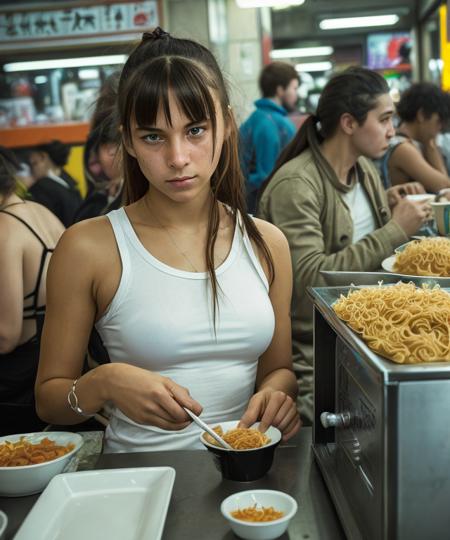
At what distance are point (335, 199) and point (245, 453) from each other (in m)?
1.64

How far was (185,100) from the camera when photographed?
147 centimetres

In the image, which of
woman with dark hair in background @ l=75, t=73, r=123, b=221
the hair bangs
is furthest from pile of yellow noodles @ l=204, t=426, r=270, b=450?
woman with dark hair in background @ l=75, t=73, r=123, b=221

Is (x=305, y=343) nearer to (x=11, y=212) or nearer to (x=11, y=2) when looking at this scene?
(x=11, y=212)

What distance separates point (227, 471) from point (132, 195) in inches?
33.8

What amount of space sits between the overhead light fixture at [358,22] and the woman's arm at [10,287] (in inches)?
424

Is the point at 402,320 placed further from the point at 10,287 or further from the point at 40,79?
the point at 40,79

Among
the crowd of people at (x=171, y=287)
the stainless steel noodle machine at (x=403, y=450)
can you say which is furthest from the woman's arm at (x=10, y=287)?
the stainless steel noodle machine at (x=403, y=450)

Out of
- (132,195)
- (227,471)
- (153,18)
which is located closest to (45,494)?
(227,471)

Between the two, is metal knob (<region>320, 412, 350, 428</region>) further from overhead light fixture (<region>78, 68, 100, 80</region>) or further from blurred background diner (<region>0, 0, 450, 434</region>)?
overhead light fixture (<region>78, 68, 100, 80</region>)

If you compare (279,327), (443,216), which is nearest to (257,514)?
(279,327)

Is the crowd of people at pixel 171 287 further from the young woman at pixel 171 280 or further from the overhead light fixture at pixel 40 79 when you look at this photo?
the overhead light fixture at pixel 40 79

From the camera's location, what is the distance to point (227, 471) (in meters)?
1.21

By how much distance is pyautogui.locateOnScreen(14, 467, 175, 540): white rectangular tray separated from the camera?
1.06 metres

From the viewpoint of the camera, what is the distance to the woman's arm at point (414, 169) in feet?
12.1
